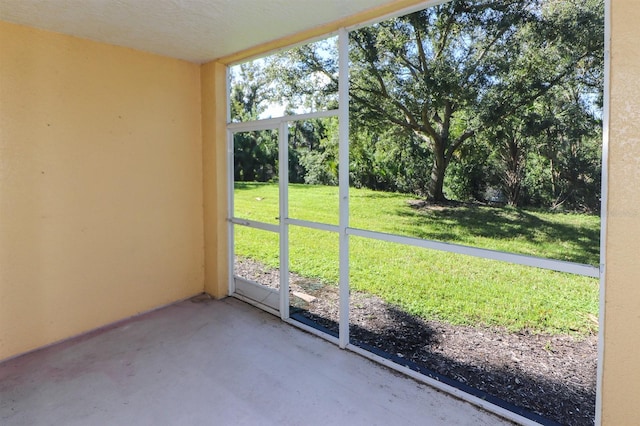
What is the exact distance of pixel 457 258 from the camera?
15.6 ft

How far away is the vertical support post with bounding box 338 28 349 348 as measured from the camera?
8.87ft

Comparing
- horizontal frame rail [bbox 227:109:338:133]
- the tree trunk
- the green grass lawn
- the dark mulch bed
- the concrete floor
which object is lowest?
the dark mulch bed

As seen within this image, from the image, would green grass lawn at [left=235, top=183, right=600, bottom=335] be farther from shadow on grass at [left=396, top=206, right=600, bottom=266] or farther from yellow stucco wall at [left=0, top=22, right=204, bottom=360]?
yellow stucco wall at [left=0, top=22, right=204, bottom=360]

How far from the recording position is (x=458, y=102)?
13.0 ft

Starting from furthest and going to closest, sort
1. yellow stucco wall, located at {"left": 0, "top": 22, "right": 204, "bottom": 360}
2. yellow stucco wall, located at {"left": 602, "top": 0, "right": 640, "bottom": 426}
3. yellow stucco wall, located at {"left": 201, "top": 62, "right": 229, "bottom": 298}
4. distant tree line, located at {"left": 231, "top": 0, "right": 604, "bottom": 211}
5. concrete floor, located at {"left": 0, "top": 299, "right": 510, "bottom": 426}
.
→ yellow stucco wall, located at {"left": 201, "top": 62, "right": 229, "bottom": 298} < distant tree line, located at {"left": 231, "top": 0, "right": 604, "bottom": 211} < yellow stucco wall, located at {"left": 0, "top": 22, "right": 204, "bottom": 360} < concrete floor, located at {"left": 0, "top": 299, "right": 510, "bottom": 426} < yellow stucco wall, located at {"left": 602, "top": 0, "right": 640, "bottom": 426}

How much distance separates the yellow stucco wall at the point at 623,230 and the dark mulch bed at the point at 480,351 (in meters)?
0.72

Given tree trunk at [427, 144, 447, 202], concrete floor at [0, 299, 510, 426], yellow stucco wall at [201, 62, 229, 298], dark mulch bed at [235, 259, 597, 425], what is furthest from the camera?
tree trunk at [427, 144, 447, 202]

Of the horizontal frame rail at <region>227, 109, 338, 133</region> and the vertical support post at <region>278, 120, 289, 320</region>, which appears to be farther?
the vertical support post at <region>278, 120, 289, 320</region>

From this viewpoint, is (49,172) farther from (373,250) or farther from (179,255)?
(373,250)

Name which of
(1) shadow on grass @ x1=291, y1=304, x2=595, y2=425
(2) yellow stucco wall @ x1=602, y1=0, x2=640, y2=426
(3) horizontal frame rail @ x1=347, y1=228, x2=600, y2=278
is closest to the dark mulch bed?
(1) shadow on grass @ x1=291, y1=304, x2=595, y2=425

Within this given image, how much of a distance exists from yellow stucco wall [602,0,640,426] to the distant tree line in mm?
2209

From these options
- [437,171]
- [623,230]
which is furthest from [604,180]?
[437,171]

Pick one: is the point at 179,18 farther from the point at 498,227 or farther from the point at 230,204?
→ the point at 498,227

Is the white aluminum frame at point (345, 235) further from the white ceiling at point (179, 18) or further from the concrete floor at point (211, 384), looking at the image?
the white ceiling at point (179, 18)
